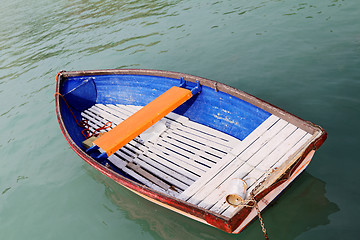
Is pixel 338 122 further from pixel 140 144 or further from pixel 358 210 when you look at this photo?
pixel 140 144

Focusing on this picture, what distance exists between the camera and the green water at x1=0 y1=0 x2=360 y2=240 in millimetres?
4738

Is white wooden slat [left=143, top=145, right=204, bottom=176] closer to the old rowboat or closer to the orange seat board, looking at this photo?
the old rowboat

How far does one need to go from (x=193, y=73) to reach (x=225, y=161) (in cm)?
533

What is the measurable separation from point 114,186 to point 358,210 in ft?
16.1

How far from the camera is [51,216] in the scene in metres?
5.86

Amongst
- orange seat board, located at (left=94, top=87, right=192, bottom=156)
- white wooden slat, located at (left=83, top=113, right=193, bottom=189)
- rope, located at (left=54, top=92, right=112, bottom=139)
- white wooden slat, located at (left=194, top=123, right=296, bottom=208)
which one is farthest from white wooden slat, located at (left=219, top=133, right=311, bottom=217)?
rope, located at (left=54, top=92, right=112, bottom=139)

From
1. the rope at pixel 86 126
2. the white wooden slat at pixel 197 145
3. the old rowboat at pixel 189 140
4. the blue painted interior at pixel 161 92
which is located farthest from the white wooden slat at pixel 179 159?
the rope at pixel 86 126

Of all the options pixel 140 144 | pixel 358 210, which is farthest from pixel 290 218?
pixel 140 144

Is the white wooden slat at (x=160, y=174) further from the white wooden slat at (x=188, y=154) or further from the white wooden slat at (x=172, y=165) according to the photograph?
the white wooden slat at (x=188, y=154)

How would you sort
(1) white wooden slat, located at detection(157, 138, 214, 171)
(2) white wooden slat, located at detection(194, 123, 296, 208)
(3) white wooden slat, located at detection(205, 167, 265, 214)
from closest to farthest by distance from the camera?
(3) white wooden slat, located at detection(205, 167, 265, 214) → (2) white wooden slat, located at detection(194, 123, 296, 208) → (1) white wooden slat, located at detection(157, 138, 214, 171)

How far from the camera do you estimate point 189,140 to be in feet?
20.5

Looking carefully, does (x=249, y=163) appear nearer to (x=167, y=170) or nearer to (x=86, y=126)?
(x=167, y=170)

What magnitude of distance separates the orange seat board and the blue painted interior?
58 cm

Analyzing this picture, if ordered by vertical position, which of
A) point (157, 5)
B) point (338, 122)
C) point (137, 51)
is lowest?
point (338, 122)
